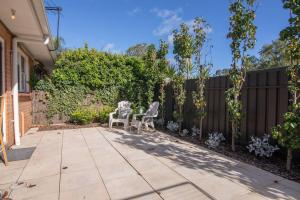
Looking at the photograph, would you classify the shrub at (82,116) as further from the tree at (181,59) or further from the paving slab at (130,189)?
the paving slab at (130,189)

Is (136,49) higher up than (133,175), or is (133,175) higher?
(136,49)

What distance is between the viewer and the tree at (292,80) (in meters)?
2.99

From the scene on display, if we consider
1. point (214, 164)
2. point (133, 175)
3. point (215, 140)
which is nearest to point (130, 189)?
point (133, 175)

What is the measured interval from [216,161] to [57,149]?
3106 mm

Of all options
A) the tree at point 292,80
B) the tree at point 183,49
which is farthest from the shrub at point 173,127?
the tree at point 292,80

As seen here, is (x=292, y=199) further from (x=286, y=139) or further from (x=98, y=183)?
(x=98, y=183)

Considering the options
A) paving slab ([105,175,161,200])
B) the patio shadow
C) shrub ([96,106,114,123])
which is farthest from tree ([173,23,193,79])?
paving slab ([105,175,161,200])

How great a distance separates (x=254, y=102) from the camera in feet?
14.0

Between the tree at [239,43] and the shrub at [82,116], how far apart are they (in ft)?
16.8

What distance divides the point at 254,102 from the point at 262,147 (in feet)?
2.91

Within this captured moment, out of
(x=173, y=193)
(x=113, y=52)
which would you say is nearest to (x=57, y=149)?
(x=173, y=193)

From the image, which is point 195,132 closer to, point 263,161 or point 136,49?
point 263,161

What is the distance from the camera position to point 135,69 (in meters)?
8.75

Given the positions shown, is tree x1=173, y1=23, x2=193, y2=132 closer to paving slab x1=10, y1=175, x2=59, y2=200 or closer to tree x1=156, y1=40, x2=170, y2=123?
tree x1=156, y1=40, x2=170, y2=123
